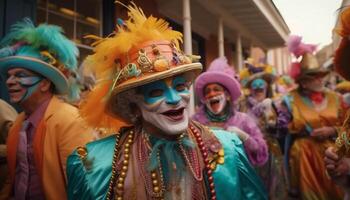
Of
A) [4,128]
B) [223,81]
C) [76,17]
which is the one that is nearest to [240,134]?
[223,81]

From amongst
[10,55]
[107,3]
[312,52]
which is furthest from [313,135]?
[107,3]

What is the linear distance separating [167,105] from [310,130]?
299 cm

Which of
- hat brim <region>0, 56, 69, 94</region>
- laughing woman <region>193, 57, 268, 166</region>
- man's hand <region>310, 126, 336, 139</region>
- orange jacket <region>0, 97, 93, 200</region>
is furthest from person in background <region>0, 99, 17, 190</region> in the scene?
man's hand <region>310, 126, 336, 139</region>

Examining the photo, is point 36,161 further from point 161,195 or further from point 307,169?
point 307,169

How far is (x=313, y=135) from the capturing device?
4.42 m

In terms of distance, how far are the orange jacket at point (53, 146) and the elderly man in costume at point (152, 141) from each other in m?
0.63

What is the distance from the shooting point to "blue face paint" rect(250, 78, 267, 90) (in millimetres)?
6348

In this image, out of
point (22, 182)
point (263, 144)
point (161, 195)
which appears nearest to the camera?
point (161, 195)

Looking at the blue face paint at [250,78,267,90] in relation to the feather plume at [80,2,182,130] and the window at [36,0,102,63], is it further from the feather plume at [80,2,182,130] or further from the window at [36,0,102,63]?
the feather plume at [80,2,182,130]

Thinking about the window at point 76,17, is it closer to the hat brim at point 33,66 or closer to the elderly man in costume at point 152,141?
the hat brim at point 33,66

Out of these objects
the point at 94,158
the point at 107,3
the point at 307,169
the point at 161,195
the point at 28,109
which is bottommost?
the point at 307,169

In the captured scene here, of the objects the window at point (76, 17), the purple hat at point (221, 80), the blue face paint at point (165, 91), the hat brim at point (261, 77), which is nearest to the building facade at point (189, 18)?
the window at point (76, 17)

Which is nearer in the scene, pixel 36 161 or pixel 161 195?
pixel 161 195

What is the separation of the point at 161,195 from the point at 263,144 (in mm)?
2373
